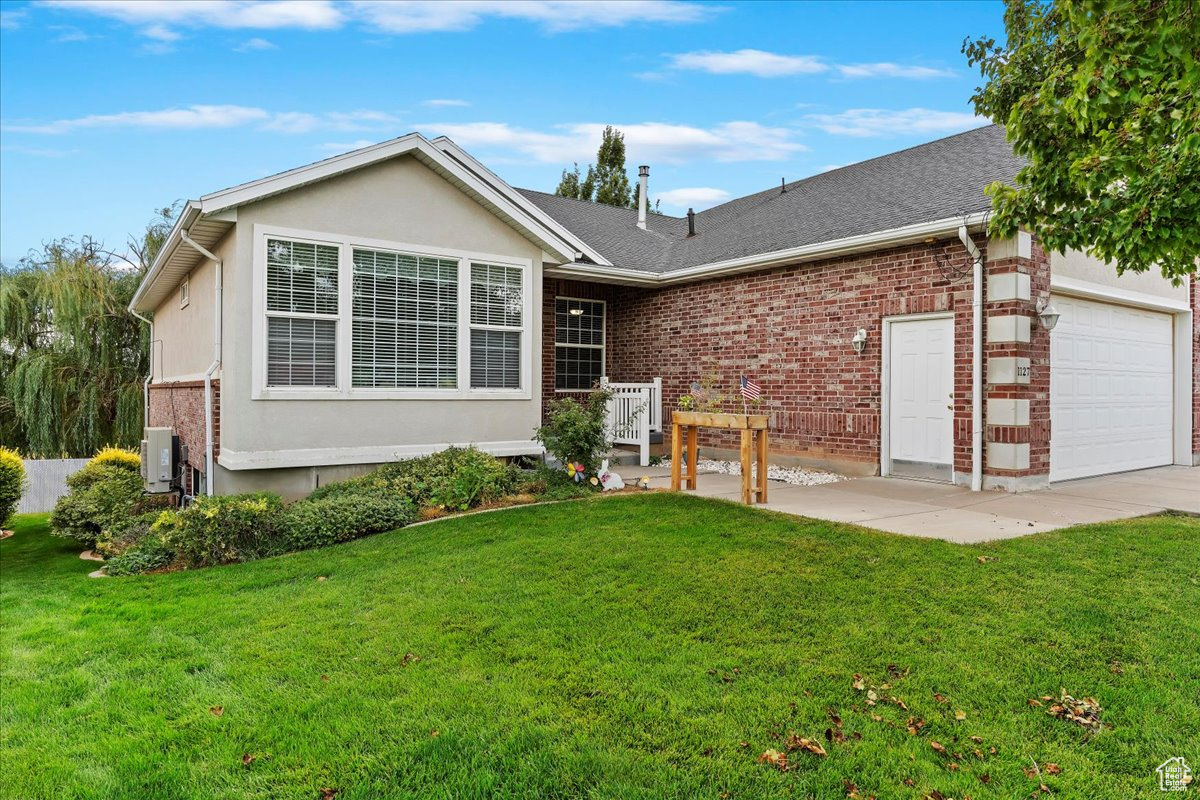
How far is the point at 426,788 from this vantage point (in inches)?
106

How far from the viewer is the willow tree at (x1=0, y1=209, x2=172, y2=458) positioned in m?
15.2

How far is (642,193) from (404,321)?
334 inches

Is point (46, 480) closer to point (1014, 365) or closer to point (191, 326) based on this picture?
point (191, 326)

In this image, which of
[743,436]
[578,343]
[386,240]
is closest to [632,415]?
[578,343]

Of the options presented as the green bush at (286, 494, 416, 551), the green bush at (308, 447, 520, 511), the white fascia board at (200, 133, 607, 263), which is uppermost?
the white fascia board at (200, 133, 607, 263)

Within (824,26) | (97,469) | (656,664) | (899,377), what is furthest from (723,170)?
(656,664)

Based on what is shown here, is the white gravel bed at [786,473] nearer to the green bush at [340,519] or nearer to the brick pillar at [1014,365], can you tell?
the brick pillar at [1014,365]

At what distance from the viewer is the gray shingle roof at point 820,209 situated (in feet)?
33.5

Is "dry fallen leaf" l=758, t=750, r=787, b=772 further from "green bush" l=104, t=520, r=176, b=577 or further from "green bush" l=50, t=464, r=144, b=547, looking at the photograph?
"green bush" l=50, t=464, r=144, b=547

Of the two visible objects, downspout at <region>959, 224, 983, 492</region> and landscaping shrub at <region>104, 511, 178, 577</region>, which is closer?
landscaping shrub at <region>104, 511, 178, 577</region>

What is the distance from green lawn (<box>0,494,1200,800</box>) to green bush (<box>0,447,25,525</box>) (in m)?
5.95

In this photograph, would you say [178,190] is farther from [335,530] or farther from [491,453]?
[335,530]

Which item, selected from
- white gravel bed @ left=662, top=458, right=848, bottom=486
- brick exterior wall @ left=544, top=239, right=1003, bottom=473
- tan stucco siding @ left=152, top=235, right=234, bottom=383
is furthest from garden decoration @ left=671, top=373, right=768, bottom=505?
tan stucco siding @ left=152, top=235, right=234, bottom=383

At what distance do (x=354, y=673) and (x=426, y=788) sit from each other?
4.16 feet
